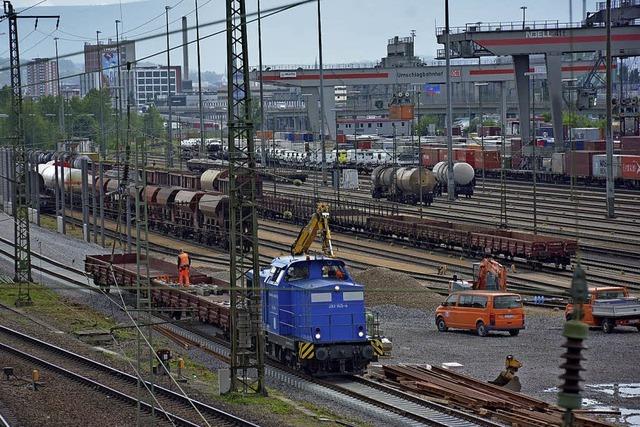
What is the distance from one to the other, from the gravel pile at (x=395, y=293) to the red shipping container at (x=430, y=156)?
54.6m

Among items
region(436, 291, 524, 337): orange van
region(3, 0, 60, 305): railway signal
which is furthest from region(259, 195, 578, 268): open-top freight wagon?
region(3, 0, 60, 305): railway signal

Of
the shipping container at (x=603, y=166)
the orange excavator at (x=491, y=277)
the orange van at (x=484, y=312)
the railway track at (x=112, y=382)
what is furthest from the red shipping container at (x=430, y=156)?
the railway track at (x=112, y=382)

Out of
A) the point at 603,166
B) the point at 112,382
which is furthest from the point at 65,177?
the point at 112,382

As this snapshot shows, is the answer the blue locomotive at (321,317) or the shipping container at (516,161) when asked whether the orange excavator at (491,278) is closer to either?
the blue locomotive at (321,317)

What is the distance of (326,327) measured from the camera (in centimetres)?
2856

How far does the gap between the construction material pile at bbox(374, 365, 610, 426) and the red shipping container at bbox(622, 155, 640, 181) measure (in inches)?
2048

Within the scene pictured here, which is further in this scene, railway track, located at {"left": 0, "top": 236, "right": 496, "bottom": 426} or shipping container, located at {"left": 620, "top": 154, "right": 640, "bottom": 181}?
shipping container, located at {"left": 620, "top": 154, "right": 640, "bottom": 181}

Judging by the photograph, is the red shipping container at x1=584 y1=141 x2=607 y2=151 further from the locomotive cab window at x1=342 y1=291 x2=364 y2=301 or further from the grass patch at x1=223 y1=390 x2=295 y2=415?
the grass patch at x1=223 y1=390 x2=295 y2=415

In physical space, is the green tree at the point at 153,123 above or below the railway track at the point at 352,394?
above

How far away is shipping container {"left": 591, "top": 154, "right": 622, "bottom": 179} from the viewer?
8062 cm

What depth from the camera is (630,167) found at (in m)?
79.4

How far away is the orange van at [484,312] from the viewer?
36.2 metres

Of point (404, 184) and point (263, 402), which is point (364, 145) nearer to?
point (404, 184)

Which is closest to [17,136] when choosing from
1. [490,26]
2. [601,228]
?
[601,228]
